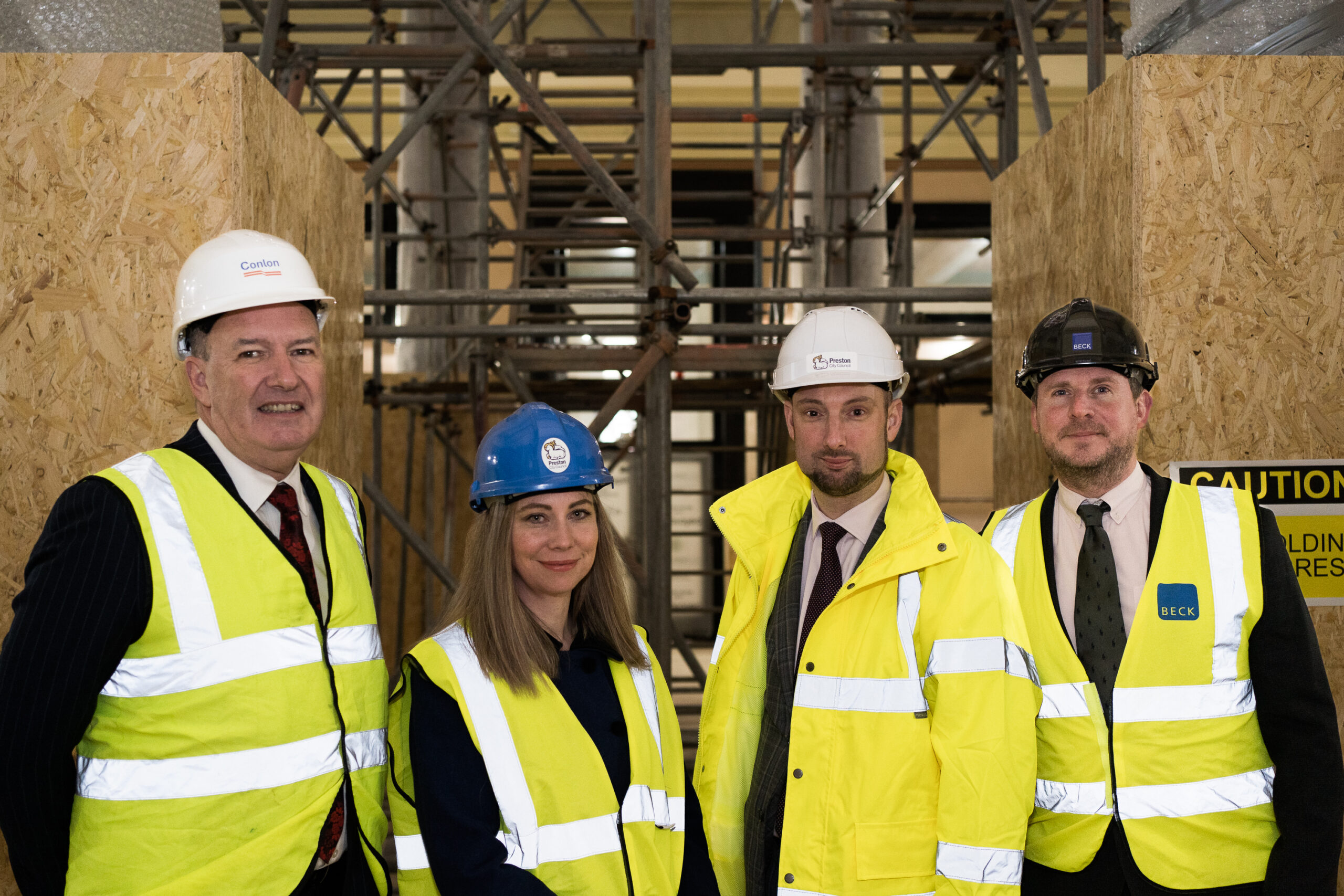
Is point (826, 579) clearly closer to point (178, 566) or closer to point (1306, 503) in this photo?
point (178, 566)

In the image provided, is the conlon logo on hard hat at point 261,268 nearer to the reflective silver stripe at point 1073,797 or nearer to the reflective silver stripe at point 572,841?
the reflective silver stripe at point 572,841

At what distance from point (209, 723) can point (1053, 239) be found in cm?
333

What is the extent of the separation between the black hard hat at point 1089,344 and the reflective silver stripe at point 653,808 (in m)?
1.47

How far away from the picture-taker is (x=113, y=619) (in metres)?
2.14

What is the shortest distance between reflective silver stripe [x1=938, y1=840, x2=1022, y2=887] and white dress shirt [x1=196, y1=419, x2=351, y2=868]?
1.38m

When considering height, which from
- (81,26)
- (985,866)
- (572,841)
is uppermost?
(81,26)

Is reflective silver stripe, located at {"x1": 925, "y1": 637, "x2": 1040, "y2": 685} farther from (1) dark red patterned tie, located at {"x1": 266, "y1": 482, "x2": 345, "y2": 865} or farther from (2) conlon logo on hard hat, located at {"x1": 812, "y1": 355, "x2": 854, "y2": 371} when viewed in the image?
(1) dark red patterned tie, located at {"x1": 266, "y1": 482, "x2": 345, "y2": 865}

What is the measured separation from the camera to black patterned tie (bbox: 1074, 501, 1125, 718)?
2.70 meters

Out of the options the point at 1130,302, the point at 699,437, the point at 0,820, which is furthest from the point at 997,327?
the point at 699,437

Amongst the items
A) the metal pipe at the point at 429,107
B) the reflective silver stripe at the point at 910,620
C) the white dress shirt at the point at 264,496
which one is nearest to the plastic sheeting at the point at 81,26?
the white dress shirt at the point at 264,496

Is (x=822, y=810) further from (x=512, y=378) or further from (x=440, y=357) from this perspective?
(x=440, y=357)

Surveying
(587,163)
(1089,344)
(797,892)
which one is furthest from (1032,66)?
(797,892)

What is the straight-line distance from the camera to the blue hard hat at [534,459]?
2.51 meters

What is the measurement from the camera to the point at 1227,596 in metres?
2.69
